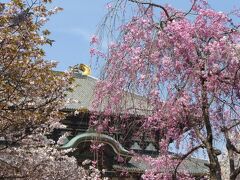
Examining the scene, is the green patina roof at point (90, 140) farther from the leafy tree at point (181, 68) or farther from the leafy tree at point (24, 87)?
the leafy tree at point (181, 68)

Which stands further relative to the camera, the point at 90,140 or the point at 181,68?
the point at 90,140

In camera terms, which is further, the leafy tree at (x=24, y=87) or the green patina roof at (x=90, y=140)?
the green patina roof at (x=90, y=140)

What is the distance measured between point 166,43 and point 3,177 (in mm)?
5041

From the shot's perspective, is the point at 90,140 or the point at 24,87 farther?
the point at 90,140

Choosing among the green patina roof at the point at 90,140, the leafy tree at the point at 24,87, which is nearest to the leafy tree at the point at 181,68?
the leafy tree at the point at 24,87

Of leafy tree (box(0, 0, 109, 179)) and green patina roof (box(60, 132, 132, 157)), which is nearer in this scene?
leafy tree (box(0, 0, 109, 179))

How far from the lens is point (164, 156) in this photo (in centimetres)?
1027

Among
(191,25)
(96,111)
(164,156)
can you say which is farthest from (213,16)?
(164,156)

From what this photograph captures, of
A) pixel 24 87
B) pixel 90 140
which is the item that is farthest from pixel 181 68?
pixel 90 140

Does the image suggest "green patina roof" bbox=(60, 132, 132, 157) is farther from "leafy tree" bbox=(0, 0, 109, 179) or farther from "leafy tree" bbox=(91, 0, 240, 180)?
"leafy tree" bbox=(91, 0, 240, 180)

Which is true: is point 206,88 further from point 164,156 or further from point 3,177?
point 3,177

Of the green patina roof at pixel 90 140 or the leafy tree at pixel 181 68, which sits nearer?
the leafy tree at pixel 181 68

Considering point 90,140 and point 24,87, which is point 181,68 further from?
point 90,140

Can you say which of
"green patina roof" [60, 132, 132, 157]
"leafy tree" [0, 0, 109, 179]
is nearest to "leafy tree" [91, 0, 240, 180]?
"leafy tree" [0, 0, 109, 179]
